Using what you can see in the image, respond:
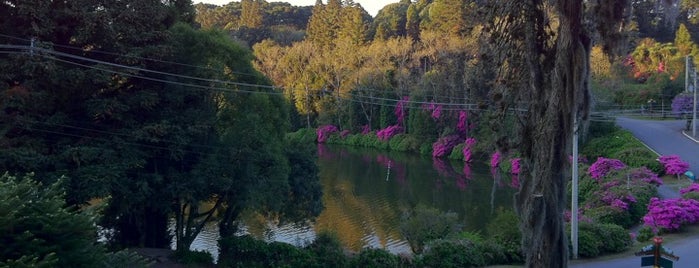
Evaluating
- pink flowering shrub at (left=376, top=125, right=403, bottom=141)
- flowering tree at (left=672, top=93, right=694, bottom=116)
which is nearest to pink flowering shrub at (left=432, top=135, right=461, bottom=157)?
pink flowering shrub at (left=376, top=125, right=403, bottom=141)

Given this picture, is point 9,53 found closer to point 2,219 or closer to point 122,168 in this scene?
point 122,168

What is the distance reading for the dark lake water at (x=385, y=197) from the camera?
22141 mm

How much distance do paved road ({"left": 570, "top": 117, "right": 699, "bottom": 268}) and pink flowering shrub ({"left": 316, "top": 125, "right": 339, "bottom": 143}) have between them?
24.3m

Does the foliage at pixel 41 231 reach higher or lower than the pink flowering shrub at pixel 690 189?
higher

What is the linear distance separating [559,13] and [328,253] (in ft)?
32.2

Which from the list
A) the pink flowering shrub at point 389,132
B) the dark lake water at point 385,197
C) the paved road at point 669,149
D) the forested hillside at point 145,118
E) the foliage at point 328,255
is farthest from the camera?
the pink flowering shrub at point 389,132

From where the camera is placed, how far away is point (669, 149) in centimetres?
3134

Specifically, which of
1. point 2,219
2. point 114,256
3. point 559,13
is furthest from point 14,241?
point 559,13

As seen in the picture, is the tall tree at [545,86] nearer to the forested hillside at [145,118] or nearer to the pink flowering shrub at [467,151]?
the forested hillside at [145,118]

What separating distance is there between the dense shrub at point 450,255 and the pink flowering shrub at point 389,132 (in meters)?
36.4

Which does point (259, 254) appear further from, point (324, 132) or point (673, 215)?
point (324, 132)

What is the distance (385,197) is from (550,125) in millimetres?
23226

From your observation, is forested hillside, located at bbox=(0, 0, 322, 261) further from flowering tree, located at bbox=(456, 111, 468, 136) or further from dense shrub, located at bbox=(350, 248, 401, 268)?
flowering tree, located at bbox=(456, 111, 468, 136)

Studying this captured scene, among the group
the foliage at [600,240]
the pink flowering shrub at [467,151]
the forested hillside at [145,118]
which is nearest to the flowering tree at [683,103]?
the pink flowering shrub at [467,151]
